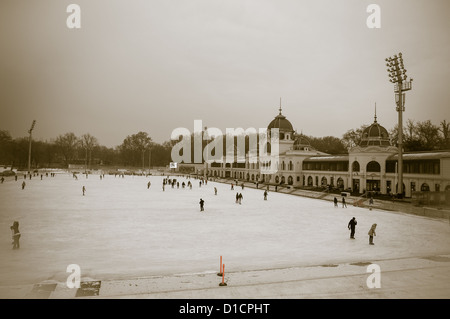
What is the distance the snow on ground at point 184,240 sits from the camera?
12.7 m

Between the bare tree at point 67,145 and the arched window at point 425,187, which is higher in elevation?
the bare tree at point 67,145

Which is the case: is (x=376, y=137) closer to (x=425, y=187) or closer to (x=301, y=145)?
(x=425, y=187)

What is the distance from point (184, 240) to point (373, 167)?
134 feet

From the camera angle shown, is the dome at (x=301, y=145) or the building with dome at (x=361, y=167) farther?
the dome at (x=301, y=145)

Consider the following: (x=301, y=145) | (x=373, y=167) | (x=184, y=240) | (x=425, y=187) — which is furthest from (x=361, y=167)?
(x=184, y=240)

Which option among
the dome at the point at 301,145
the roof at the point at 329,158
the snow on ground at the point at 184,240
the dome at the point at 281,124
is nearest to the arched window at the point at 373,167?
the roof at the point at 329,158

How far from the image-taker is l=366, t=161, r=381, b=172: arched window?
48959 mm

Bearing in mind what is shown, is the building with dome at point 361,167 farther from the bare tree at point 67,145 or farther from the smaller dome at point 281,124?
the bare tree at point 67,145

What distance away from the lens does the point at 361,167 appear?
50750 mm

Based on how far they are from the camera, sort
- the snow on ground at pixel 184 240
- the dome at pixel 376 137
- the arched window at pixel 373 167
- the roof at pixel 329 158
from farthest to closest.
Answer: the roof at pixel 329 158
the dome at pixel 376 137
the arched window at pixel 373 167
the snow on ground at pixel 184 240

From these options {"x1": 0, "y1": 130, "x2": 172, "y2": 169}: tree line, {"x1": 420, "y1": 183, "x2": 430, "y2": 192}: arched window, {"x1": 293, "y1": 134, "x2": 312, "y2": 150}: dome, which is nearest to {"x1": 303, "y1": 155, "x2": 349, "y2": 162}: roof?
{"x1": 293, "y1": 134, "x2": 312, "y2": 150}: dome

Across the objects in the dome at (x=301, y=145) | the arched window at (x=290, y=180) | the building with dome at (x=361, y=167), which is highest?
the dome at (x=301, y=145)
